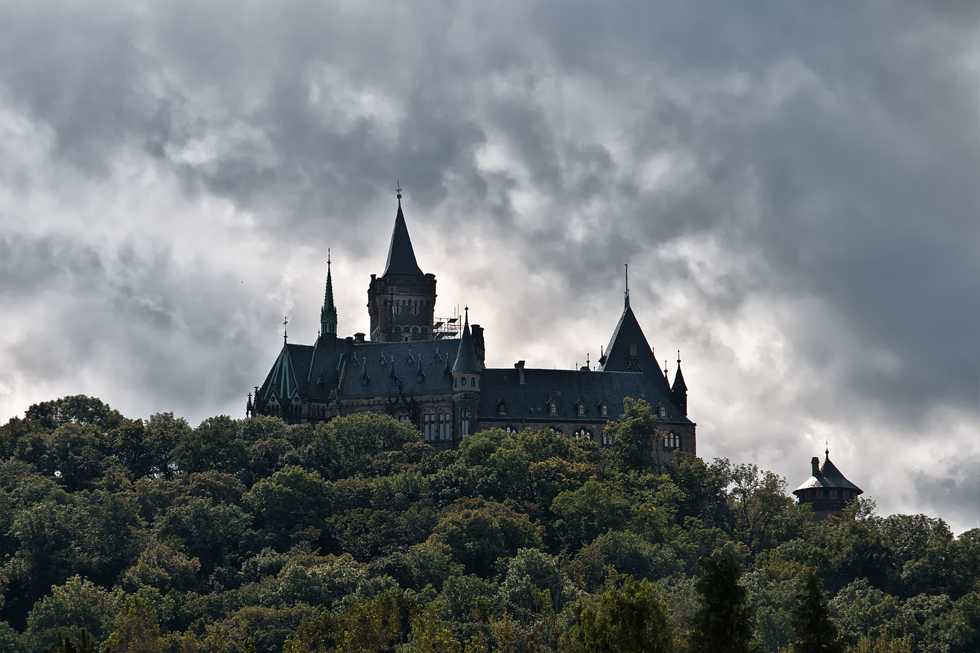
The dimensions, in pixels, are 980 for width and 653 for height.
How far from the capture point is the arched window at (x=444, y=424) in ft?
554

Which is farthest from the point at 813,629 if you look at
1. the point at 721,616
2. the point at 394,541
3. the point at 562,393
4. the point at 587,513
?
the point at 562,393

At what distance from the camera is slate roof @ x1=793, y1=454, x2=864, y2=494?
557 feet

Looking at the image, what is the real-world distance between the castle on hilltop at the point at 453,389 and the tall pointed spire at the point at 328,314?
5089 mm

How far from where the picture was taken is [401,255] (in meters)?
184

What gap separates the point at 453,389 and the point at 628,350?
66.8 feet

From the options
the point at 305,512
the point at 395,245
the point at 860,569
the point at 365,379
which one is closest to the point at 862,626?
the point at 860,569

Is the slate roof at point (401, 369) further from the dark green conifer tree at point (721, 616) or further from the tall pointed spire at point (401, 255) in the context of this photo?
the dark green conifer tree at point (721, 616)

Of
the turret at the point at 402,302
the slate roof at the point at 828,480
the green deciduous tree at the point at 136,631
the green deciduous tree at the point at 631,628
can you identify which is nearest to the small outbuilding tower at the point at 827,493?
the slate roof at the point at 828,480

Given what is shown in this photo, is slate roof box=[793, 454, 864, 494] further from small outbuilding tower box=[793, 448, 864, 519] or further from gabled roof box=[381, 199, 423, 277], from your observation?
gabled roof box=[381, 199, 423, 277]

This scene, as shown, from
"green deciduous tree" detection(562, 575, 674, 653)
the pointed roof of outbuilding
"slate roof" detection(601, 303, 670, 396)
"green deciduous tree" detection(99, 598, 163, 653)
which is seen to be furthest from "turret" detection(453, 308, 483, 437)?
"green deciduous tree" detection(562, 575, 674, 653)

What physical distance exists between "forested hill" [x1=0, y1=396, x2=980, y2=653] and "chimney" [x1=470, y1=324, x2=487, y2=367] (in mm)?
13930

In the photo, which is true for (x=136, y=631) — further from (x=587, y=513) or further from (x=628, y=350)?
(x=628, y=350)

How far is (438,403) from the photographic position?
6688 inches

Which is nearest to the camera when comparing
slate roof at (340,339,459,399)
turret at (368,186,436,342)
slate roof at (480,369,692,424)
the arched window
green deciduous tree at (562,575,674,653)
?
green deciduous tree at (562,575,674,653)
